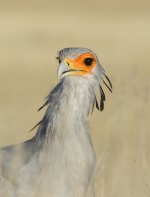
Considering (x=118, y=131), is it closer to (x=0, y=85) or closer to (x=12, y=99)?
(x=12, y=99)

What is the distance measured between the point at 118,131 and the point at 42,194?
0.85 meters

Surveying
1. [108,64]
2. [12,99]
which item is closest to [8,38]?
[108,64]

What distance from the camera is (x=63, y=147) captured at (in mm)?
6617

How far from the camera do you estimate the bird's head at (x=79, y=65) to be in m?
6.64

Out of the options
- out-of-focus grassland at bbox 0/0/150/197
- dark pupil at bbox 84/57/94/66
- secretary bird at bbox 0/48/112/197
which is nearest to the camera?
secretary bird at bbox 0/48/112/197

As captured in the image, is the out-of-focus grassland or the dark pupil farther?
the out-of-focus grassland

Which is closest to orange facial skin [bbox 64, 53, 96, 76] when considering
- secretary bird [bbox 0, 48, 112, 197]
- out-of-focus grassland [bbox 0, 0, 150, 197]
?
secretary bird [bbox 0, 48, 112, 197]

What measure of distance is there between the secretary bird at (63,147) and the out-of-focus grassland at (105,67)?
0.88ft

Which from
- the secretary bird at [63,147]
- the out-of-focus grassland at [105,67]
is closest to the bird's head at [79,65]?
the secretary bird at [63,147]

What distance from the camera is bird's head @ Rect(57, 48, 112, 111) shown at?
664 cm

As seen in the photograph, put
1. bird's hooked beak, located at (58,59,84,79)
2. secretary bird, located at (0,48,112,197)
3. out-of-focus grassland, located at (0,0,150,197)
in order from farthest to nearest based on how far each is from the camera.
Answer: out-of-focus grassland, located at (0,0,150,197)
bird's hooked beak, located at (58,59,84,79)
secretary bird, located at (0,48,112,197)

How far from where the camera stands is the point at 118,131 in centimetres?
692

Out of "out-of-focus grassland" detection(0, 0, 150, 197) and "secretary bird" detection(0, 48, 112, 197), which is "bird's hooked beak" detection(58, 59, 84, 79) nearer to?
"secretary bird" detection(0, 48, 112, 197)

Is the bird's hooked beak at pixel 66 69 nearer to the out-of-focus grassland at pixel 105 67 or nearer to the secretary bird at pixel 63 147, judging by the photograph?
the secretary bird at pixel 63 147
